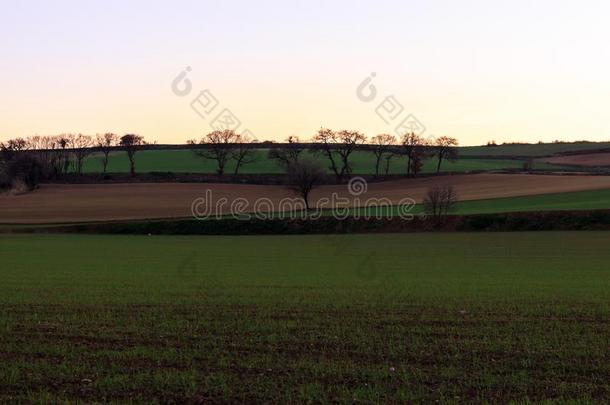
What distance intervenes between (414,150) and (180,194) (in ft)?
130

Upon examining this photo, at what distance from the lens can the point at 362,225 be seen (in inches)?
2514

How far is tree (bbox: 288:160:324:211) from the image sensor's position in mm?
77750

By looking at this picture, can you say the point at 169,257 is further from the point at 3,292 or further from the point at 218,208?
the point at 218,208

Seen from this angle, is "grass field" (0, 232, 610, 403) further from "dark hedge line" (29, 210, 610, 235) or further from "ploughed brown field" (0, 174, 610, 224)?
"ploughed brown field" (0, 174, 610, 224)

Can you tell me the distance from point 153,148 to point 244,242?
9851 centimetres

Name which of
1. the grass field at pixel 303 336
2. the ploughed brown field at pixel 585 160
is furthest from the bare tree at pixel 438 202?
the ploughed brown field at pixel 585 160

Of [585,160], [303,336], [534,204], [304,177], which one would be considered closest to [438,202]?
[534,204]

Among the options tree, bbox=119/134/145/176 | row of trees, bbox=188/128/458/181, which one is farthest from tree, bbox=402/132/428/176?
tree, bbox=119/134/145/176

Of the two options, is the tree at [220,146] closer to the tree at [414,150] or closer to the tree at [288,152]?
the tree at [288,152]

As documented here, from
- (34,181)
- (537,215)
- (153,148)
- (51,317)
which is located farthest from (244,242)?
(153,148)

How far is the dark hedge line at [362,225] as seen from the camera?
57469 millimetres

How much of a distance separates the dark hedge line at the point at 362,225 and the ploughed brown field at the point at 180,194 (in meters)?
6.67

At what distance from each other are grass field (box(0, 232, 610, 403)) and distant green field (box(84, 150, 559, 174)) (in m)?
88.6

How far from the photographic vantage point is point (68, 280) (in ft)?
75.8
